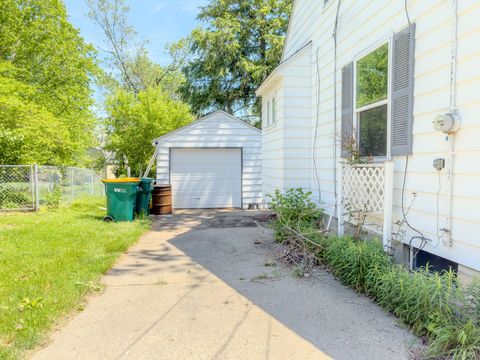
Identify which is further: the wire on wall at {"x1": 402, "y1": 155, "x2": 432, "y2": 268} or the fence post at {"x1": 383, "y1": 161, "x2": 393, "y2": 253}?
the fence post at {"x1": 383, "y1": 161, "x2": 393, "y2": 253}

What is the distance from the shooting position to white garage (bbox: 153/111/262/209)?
1201 cm

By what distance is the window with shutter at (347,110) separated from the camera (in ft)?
17.3

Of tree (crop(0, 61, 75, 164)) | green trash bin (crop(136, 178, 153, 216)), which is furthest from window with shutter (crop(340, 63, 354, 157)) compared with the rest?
tree (crop(0, 61, 75, 164))

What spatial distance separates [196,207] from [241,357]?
9.88 metres

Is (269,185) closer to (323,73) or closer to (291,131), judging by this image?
(291,131)

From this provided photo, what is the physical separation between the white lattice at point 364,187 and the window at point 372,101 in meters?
0.30

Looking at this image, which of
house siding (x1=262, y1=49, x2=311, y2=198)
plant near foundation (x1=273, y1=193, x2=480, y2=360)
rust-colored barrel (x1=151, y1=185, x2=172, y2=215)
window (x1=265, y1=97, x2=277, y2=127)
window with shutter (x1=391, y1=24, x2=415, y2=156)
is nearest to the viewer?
plant near foundation (x1=273, y1=193, x2=480, y2=360)

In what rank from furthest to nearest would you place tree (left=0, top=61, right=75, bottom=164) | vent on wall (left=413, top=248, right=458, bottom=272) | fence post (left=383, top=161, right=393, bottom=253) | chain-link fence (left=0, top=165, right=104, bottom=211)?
1. tree (left=0, top=61, right=75, bottom=164)
2. chain-link fence (left=0, top=165, right=104, bottom=211)
3. fence post (left=383, top=161, right=393, bottom=253)
4. vent on wall (left=413, top=248, right=458, bottom=272)

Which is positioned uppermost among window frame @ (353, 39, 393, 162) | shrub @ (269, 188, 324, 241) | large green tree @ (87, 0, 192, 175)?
large green tree @ (87, 0, 192, 175)

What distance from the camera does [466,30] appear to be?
312cm

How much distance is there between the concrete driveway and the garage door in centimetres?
697

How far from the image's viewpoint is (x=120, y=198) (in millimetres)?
8469

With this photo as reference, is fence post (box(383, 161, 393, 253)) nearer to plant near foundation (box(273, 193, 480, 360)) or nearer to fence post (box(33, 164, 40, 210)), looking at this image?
plant near foundation (box(273, 193, 480, 360))

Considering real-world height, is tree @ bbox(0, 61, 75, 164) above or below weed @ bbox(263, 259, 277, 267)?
above
